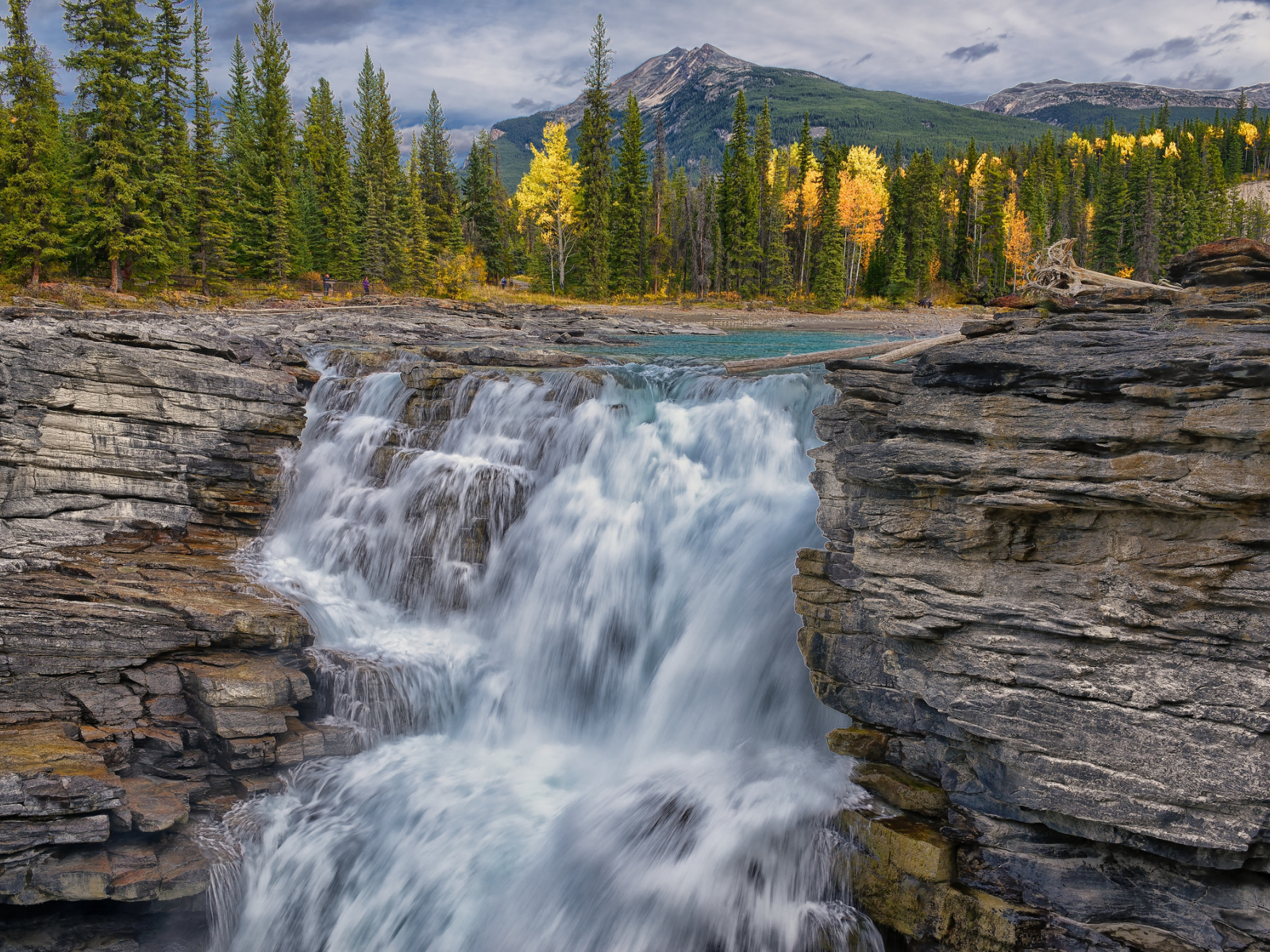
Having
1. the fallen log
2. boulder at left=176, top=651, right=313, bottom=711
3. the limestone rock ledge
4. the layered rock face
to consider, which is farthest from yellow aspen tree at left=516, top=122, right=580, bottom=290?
the layered rock face

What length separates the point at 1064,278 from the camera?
14.4m

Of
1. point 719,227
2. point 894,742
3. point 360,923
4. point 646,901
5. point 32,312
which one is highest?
point 719,227

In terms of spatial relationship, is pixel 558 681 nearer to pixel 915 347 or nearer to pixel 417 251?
pixel 915 347

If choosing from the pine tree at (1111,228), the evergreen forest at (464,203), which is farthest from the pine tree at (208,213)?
the pine tree at (1111,228)

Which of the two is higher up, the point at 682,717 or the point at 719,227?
the point at 719,227

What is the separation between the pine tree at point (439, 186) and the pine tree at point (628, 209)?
11935mm

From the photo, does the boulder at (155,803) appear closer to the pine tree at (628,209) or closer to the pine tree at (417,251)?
the pine tree at (417,251)

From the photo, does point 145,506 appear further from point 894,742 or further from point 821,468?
point 894,742

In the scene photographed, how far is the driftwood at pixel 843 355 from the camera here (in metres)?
11.5

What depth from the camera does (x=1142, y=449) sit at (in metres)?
6.93

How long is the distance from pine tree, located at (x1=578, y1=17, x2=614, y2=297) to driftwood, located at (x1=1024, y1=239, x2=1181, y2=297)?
44056 millimetres

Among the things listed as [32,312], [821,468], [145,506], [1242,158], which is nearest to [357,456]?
[145,506]

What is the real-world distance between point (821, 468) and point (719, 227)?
61.9 m

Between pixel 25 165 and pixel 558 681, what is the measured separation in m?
40.1
